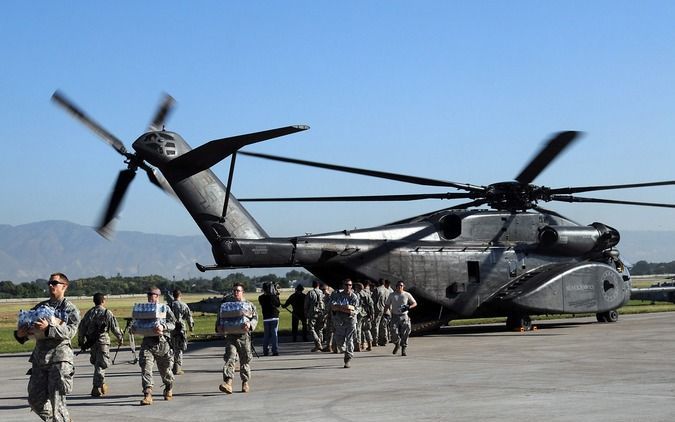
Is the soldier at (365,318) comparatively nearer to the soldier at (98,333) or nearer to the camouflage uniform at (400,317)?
the camouflage uniform at (400,317)

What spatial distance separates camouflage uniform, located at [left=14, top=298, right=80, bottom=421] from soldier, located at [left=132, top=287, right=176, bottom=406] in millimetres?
2876

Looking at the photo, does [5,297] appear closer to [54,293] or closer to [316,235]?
[316,235]

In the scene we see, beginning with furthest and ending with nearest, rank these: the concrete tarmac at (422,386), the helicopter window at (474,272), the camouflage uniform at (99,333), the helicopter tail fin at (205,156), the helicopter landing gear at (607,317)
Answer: the helicopter landing gear at (607,317)
the helicopter window at (474,272)
the helicopter tail fin at (205,156)
the camouflage uniform at (99,333)
the concrete tarmac at (422,386)

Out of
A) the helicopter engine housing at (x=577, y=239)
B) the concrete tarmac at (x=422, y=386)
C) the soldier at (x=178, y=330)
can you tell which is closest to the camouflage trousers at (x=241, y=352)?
the concrete tarmac at (x=422, y=386)

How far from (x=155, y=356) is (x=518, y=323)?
611 inches

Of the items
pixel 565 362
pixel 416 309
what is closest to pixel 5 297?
pixel 416 309

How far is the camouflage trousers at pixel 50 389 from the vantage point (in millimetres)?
10180

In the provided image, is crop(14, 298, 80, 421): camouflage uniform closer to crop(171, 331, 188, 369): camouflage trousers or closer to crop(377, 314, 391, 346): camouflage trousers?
crop(171, 331, 188, 369): camouflage trousers

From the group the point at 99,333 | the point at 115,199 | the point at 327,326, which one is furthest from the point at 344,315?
the point at 115,199

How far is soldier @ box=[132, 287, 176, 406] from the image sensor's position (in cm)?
1320

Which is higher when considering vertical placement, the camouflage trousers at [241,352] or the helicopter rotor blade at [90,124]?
the helicopter rotor blade at [90,124]

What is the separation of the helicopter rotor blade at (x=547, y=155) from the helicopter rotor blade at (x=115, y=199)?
9.89m

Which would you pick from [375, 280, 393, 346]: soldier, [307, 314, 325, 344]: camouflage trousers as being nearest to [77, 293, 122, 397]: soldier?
[307, 314, 325, 344]: camouflage trousers

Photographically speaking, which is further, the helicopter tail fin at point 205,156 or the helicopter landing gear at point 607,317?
the helicopter landing gear at point 607,317
